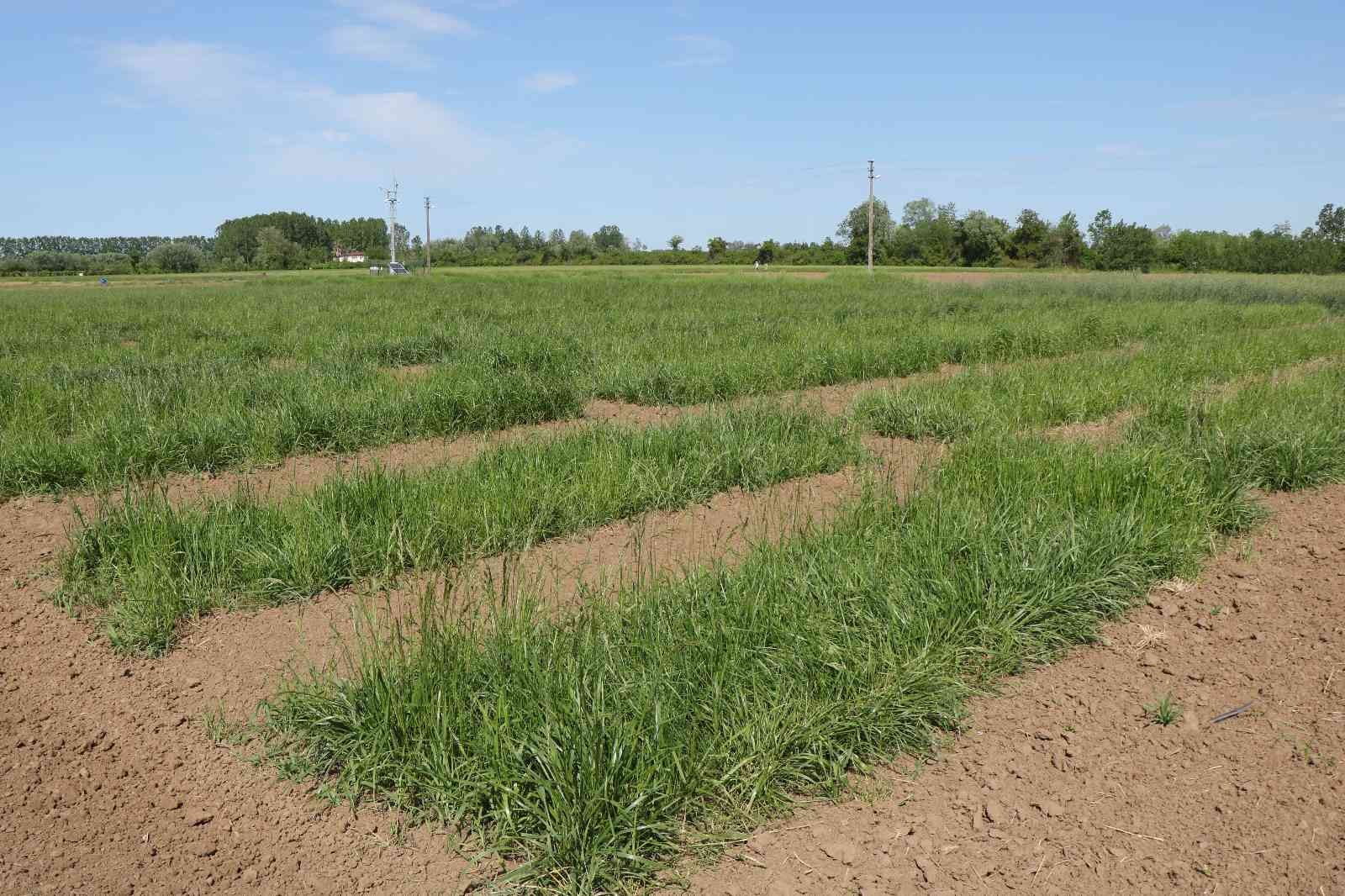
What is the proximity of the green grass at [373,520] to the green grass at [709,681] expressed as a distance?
66cm

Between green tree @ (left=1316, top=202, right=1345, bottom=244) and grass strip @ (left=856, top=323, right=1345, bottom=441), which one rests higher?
green tree @ (left=1316, top=202, right=1345, bottom=244)

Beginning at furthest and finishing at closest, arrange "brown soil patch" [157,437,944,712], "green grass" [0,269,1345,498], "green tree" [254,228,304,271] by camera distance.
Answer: "green tree" [254,228,304,271] → "green grass" [0,269,1345,498] → "brown soil patch" [157,437,944,712]

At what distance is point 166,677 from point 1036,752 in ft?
12.4

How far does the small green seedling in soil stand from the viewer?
11.9 feet

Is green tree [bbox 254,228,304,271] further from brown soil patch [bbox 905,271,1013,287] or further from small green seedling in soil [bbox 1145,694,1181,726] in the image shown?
small green seedling in soil [bbox 1145,694,1181,726]

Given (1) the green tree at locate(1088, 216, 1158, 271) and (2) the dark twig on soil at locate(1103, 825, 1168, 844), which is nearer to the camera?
(2) the dark twig on soil at locate(1103, 825, 1168, 844)

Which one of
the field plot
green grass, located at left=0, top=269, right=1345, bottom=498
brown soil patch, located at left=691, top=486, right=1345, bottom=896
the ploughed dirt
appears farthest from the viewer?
green grass, located at left=0, top=269, right=1345, bottom=498

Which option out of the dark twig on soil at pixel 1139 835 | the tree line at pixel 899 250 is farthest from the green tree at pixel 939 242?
the dark twig on soil at pixel 1139 835

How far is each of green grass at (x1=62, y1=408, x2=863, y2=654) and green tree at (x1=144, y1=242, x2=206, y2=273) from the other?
9528 centimetres

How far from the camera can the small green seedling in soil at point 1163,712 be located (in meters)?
3.62

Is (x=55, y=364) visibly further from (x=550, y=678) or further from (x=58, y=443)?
(x=550, y=678)

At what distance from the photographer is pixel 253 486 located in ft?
22.3

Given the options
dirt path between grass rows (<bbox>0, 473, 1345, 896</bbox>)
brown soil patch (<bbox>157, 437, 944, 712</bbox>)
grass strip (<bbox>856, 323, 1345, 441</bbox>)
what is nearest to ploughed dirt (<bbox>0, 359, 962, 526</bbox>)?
grass strip (<bbox>856, 323, 1345, 441</bbox>)

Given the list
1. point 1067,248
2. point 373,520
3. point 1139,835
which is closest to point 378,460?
point 373,520
